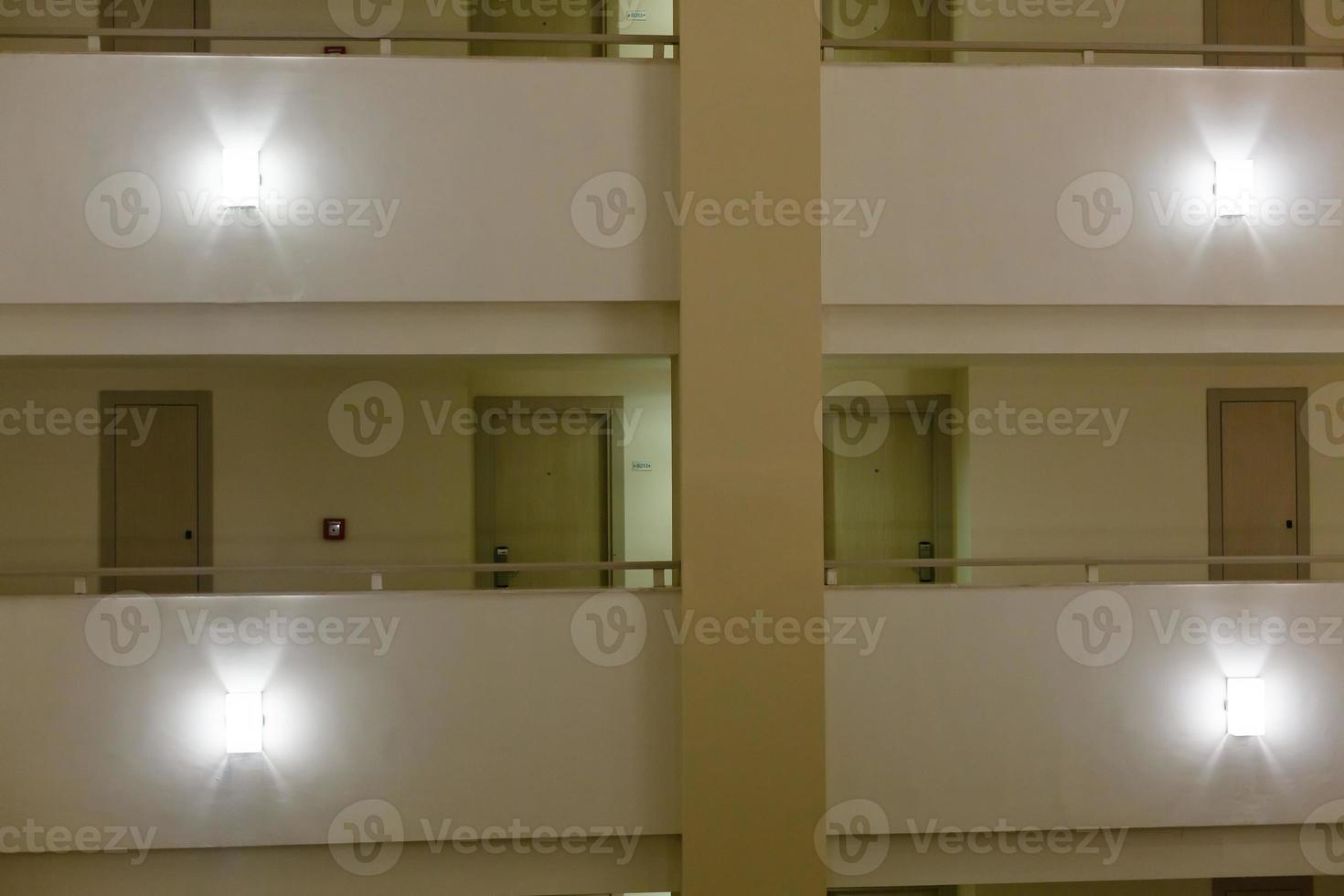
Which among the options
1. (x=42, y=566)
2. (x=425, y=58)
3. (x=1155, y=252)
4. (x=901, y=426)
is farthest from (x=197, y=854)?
(x=1155, y=252)

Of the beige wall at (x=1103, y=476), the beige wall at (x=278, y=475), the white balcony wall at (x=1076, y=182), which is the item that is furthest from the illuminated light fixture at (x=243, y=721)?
the beige wall at (x=1103, y=476)

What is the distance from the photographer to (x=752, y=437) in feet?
16.2

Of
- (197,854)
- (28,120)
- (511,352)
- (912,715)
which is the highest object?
(28,120)

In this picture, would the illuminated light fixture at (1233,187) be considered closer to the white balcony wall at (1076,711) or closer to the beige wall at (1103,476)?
the beige wall at (1103,476)

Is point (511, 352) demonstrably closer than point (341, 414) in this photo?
Yes

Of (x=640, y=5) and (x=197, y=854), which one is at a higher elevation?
(x=640, y=5)

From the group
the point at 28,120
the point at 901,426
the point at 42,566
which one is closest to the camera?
the point at 28,120

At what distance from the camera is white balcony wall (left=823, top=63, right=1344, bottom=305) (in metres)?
5.11

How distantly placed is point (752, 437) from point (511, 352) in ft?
4.06

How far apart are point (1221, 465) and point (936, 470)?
181 cm

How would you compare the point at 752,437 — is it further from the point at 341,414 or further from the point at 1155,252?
the point at 341,414

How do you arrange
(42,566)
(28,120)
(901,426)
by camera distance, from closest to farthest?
(28,120) → (42,566) → (901,426)

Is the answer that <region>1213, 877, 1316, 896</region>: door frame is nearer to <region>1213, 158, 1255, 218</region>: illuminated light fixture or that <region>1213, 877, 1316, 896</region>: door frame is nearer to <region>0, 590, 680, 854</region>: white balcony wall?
<region>0, 590, 680, 854</region>: white balcony wall

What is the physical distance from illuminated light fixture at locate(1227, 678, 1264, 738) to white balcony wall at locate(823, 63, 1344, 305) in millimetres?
1850
